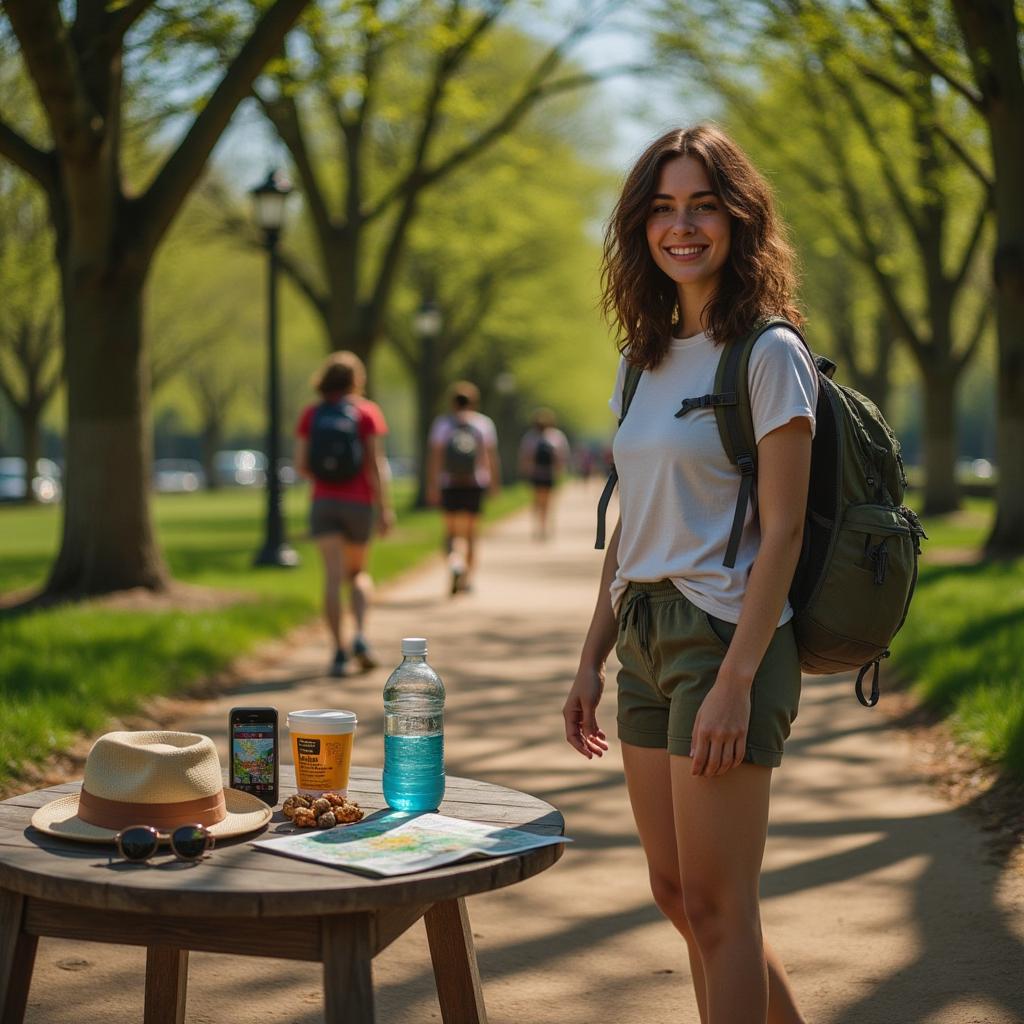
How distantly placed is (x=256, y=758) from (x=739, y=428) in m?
1.37

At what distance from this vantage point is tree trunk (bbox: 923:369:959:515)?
2361cm

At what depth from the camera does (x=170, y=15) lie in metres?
12.8

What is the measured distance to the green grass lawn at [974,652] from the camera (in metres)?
6.78

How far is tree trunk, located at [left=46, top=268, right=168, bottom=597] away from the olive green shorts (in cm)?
925

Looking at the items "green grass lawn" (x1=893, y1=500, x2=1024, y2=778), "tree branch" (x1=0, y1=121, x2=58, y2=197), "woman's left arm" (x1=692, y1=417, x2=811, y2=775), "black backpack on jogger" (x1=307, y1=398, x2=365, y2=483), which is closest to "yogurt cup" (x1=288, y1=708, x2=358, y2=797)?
"woman's left arm" (x1=692, y1=417, x2=811, y2=775)

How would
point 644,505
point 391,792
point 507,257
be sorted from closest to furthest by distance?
point 644,505 < point 391,792 < point 507,257

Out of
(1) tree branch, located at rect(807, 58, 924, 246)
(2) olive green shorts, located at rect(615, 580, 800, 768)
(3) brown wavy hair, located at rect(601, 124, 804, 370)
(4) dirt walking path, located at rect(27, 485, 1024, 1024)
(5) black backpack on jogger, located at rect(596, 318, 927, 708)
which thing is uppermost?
(1) tree branch, located at rect(807, 58, 924, 246)

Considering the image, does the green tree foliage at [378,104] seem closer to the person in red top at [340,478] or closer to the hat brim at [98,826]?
the person in red top at [340,478]

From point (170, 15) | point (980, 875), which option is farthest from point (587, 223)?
point (980, 875)

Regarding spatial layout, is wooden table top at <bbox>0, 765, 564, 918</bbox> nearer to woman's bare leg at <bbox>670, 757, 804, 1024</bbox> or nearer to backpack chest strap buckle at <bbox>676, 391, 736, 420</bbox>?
woman's bare leg at <bbox>670, 757, 804, 1024</bbox>

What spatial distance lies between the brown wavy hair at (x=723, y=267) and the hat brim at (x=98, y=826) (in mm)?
1240

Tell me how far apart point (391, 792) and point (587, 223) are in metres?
36.5

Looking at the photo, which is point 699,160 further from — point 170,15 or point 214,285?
point 214,285

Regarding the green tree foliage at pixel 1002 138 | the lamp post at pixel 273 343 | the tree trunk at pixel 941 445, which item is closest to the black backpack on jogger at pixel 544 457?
the tree trunk at pixel 941 445
